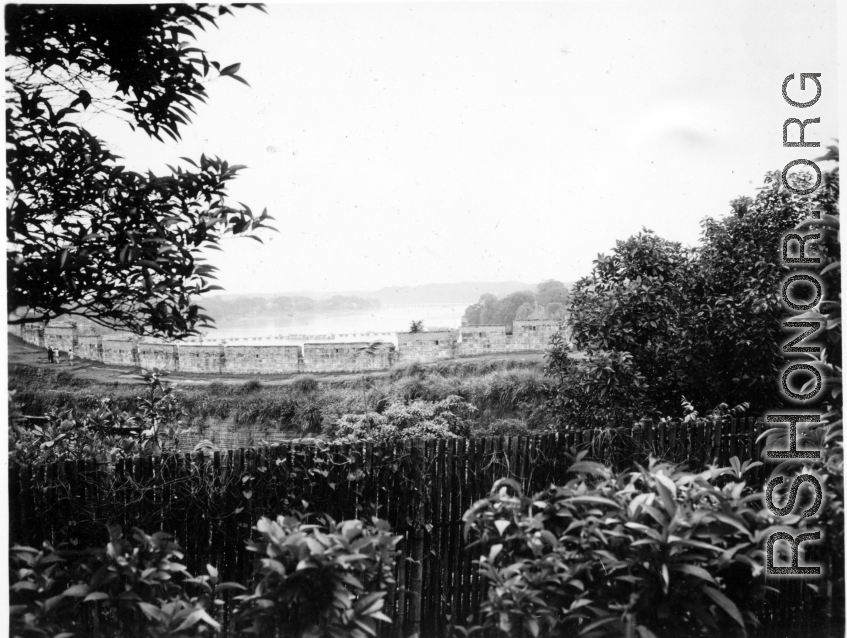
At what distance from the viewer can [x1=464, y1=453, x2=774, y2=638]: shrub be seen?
7.85 ft

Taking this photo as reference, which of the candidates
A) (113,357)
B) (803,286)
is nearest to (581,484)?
(803,286)

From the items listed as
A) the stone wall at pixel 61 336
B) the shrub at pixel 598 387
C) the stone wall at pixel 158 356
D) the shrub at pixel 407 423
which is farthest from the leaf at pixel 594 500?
the stone wall at pixel 61 336

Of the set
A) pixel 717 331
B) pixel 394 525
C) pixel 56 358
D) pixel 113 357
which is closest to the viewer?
pixel 394 525

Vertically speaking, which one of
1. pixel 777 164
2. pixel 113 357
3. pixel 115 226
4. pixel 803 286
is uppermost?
pixel 777 164

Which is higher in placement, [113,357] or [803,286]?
[803,286]

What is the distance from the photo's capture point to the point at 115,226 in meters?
2.70

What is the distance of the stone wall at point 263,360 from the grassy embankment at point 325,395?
0.34 feet

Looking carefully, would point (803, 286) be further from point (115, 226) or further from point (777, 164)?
point (115, 226)

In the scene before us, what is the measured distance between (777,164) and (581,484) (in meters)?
2.00

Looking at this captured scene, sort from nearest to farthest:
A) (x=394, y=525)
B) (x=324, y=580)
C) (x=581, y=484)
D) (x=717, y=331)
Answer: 1. (x=324, y=580)
2. (x=581, y=484)
3. (x=394, y=525)
4. (x=717, y=331)

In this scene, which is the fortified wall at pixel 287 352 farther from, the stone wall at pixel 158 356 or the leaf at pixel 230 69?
the leaf at pixel 230 69

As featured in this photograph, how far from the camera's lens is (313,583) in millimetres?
2367

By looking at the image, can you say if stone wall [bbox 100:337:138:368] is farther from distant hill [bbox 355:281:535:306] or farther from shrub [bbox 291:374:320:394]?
distant hill [bbox 355:281:535:306]

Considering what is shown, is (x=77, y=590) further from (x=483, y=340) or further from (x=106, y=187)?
(x=483, y=340)
